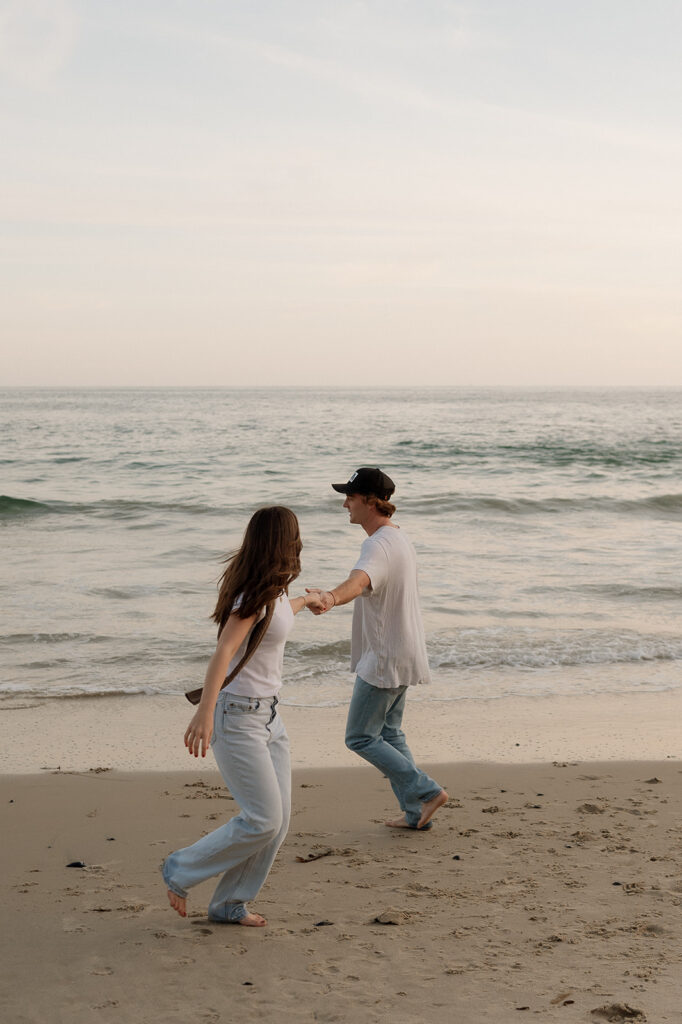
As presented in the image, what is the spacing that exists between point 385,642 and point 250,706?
1218 mm

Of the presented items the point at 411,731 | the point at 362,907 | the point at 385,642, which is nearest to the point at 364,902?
the point at 362,907

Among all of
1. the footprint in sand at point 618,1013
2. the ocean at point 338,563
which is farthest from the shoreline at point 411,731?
the footprint in sand at point 618,1013

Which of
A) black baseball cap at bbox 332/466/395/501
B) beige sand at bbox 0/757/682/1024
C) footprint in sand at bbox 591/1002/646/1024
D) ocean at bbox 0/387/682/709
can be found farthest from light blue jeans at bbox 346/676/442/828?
ocean at bbox 0/387/682/709

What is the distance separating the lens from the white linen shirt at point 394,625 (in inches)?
176

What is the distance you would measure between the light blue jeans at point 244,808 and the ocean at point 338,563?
3721 millimetres

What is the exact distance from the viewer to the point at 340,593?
4.09 meters

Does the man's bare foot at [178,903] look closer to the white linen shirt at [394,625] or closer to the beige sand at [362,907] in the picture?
the beige sand at [362,907]

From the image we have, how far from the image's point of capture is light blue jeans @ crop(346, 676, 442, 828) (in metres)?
4.59

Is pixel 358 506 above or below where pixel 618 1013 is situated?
above

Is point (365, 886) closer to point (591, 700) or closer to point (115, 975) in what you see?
point (115, 975)

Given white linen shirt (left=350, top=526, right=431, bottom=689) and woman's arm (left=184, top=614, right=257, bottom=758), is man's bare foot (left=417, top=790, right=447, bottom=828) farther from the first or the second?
woman's arm (left=184, top=614, right=257, bottom=758)

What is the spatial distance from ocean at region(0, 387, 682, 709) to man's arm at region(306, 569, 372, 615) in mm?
3265

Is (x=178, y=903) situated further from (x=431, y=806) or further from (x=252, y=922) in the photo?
(x=431, y=806)

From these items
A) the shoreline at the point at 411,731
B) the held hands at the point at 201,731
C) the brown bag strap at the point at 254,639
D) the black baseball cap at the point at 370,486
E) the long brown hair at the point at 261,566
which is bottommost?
the shoreline at the point at 411,731
